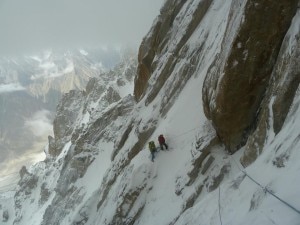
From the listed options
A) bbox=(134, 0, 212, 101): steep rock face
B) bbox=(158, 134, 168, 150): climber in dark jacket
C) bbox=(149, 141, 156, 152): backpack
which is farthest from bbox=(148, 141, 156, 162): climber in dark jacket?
bbox=(134, 0, 212, 101): steep rock face

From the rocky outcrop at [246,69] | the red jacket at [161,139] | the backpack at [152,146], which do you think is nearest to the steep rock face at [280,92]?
the rocky outcrop at [246,69]

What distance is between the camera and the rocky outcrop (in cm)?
1630

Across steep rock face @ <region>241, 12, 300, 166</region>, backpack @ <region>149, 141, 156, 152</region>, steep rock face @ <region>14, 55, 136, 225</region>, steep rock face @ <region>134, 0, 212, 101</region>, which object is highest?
steep rock face @ <region>14, 55, 136, 225</region>

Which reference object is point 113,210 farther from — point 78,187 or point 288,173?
point 78,187

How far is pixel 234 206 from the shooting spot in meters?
12.6

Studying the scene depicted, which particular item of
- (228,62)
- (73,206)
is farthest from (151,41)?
(73,206)

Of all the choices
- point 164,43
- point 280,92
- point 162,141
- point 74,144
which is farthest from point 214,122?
point 74,144

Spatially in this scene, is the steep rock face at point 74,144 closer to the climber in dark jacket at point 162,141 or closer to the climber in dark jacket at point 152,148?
the climber in dark jacket at point 152,148

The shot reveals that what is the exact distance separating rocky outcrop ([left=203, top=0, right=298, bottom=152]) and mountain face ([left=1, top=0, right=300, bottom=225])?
5cm

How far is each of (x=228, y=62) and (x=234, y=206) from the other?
7791 millimetres

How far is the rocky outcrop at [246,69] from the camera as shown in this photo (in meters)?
16.3

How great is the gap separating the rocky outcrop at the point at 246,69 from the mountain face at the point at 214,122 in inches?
1.8

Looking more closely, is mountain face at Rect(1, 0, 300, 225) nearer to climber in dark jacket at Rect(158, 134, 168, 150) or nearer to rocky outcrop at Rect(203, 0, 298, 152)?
rocky outcrop at Rect(203, 0, 298, 152)

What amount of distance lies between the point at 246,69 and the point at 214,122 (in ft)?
12.8
